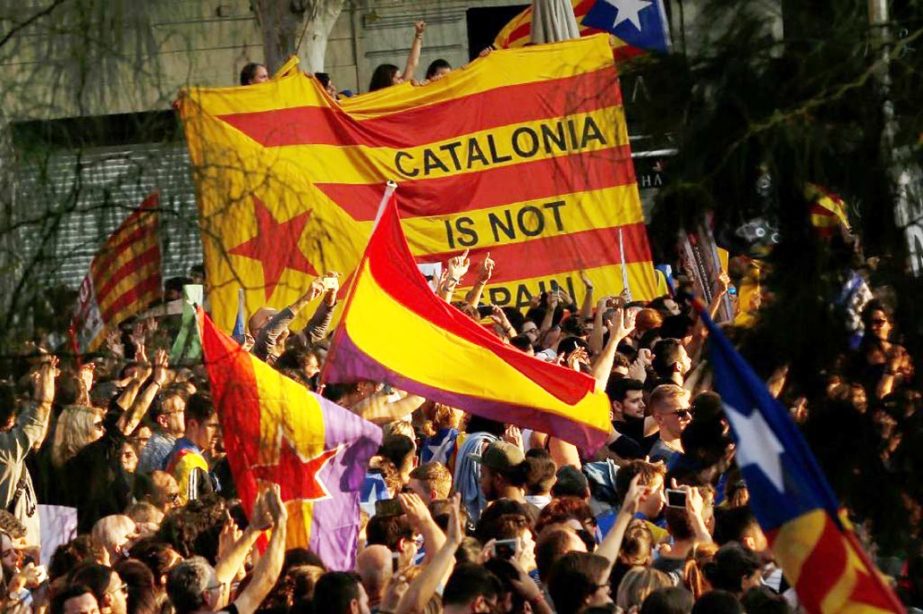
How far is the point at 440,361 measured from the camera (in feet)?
30.9

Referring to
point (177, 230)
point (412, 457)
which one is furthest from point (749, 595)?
point (412, 457)

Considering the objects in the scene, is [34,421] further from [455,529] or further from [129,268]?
[455,529]

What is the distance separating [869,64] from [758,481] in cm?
118

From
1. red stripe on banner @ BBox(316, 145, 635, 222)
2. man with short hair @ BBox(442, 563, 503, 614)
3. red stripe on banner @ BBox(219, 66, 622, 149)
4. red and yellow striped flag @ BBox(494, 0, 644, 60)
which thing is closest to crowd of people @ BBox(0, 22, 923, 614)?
man with short hair @ BBox(442, 563, 503, 614)

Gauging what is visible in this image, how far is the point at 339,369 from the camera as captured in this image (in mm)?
9328

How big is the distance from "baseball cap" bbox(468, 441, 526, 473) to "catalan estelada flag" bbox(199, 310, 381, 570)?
1.78 feet

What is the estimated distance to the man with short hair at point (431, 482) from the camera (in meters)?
8.80

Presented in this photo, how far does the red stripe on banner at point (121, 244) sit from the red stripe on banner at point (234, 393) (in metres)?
0.45

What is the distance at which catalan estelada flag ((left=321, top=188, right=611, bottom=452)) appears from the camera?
9.34m

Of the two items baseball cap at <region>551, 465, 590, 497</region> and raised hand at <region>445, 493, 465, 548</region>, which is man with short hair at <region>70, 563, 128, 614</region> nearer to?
raised hand at <region>445, 493, 465, 548</region>

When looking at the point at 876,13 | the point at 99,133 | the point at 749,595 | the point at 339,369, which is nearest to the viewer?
the point at 876,13

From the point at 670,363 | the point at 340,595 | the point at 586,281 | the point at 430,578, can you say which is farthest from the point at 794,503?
the point at 586,281

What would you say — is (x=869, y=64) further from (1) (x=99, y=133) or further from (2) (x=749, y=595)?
(2) (x=749, y=595)

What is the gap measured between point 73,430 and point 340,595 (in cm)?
110
